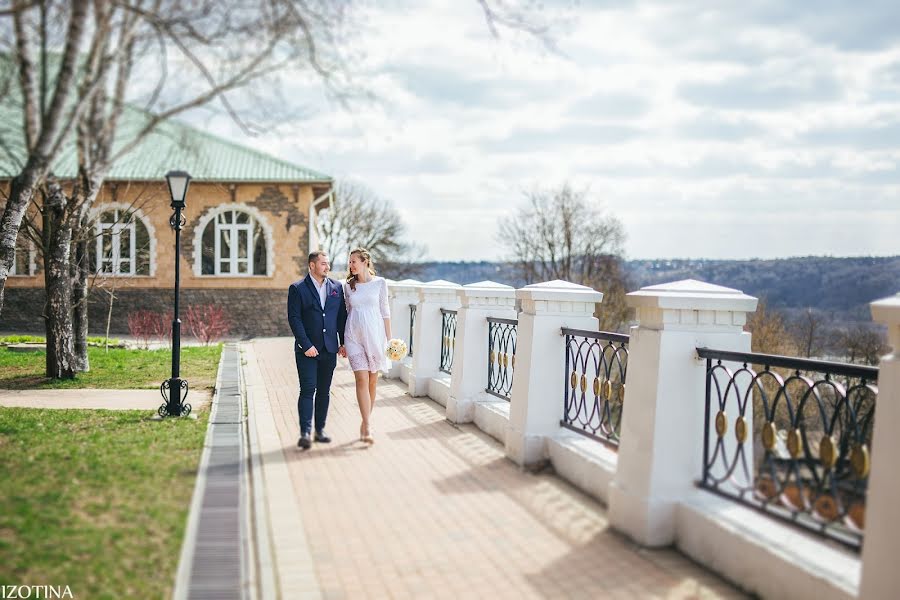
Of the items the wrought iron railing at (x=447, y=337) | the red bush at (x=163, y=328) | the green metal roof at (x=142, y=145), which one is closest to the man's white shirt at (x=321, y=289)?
the green metal roof at (x=142, y=145)

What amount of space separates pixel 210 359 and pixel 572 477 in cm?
1349

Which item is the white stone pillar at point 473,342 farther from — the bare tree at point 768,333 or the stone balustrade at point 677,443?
the bare tree at point 768,333

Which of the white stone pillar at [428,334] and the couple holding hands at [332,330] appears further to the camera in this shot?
the white stone pillar at [428,334]

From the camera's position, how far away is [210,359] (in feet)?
62.6

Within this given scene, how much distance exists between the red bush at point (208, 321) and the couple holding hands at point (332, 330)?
18639mm

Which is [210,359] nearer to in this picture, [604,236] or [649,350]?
[649,350]

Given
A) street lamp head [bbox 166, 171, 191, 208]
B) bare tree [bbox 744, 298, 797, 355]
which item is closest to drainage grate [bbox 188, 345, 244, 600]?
street lamp head [bbox 166, 171, 191, 208]

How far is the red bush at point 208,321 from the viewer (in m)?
27.1

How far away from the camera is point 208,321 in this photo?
28.6 m

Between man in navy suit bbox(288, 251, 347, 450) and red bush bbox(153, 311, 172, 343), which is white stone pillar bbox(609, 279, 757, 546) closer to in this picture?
man in navy suit bbox(288, 251, 347, 450)

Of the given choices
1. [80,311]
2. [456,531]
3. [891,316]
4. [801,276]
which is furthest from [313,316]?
[801,276]

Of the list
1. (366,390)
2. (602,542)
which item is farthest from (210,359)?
(602,542)

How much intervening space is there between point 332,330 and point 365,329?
337 millimetres

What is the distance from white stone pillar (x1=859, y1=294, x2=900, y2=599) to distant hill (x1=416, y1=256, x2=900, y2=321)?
3084 inches
